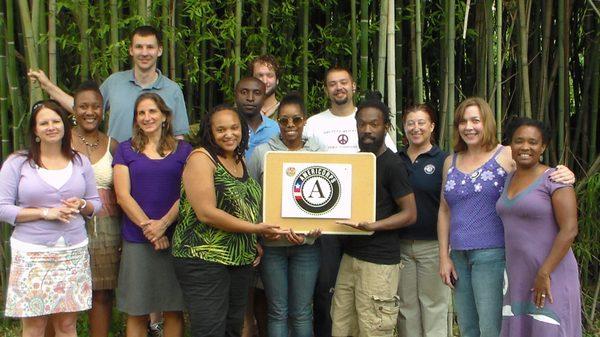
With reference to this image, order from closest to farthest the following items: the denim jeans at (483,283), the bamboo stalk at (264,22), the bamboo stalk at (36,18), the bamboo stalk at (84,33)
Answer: the denim jeans at (483,283) < the bamboo stalk at (36,18) < the bamboo stalk at (84,33) < the bamboo stalk at (264,22)

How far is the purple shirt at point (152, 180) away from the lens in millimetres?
3402

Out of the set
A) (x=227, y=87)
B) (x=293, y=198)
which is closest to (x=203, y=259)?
(x=293, y=198)

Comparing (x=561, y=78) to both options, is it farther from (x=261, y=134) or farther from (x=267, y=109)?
(x=261, y=134)

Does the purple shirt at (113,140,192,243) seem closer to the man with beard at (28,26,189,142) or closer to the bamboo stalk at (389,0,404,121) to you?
the man with beard at (28,26,189,142)

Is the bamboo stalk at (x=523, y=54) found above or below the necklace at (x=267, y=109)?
above

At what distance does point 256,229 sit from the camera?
10.5 ft

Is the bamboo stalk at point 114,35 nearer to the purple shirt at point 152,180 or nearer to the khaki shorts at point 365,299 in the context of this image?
the purple shirt at point 152,180

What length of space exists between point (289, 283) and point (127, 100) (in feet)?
3.85

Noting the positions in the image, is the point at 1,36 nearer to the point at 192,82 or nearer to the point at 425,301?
the point at 192,82

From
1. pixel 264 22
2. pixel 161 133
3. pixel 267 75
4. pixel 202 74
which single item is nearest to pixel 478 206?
pixel 267 75

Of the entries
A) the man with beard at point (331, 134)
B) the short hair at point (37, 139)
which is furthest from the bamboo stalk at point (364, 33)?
the short hair at point (37, 139)

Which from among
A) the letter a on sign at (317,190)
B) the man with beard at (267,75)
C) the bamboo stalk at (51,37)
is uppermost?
the bamboo stalk at (51,37)

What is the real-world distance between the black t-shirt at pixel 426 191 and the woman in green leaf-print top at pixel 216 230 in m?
0.64

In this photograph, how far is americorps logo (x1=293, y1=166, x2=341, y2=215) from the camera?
335 centimetres
